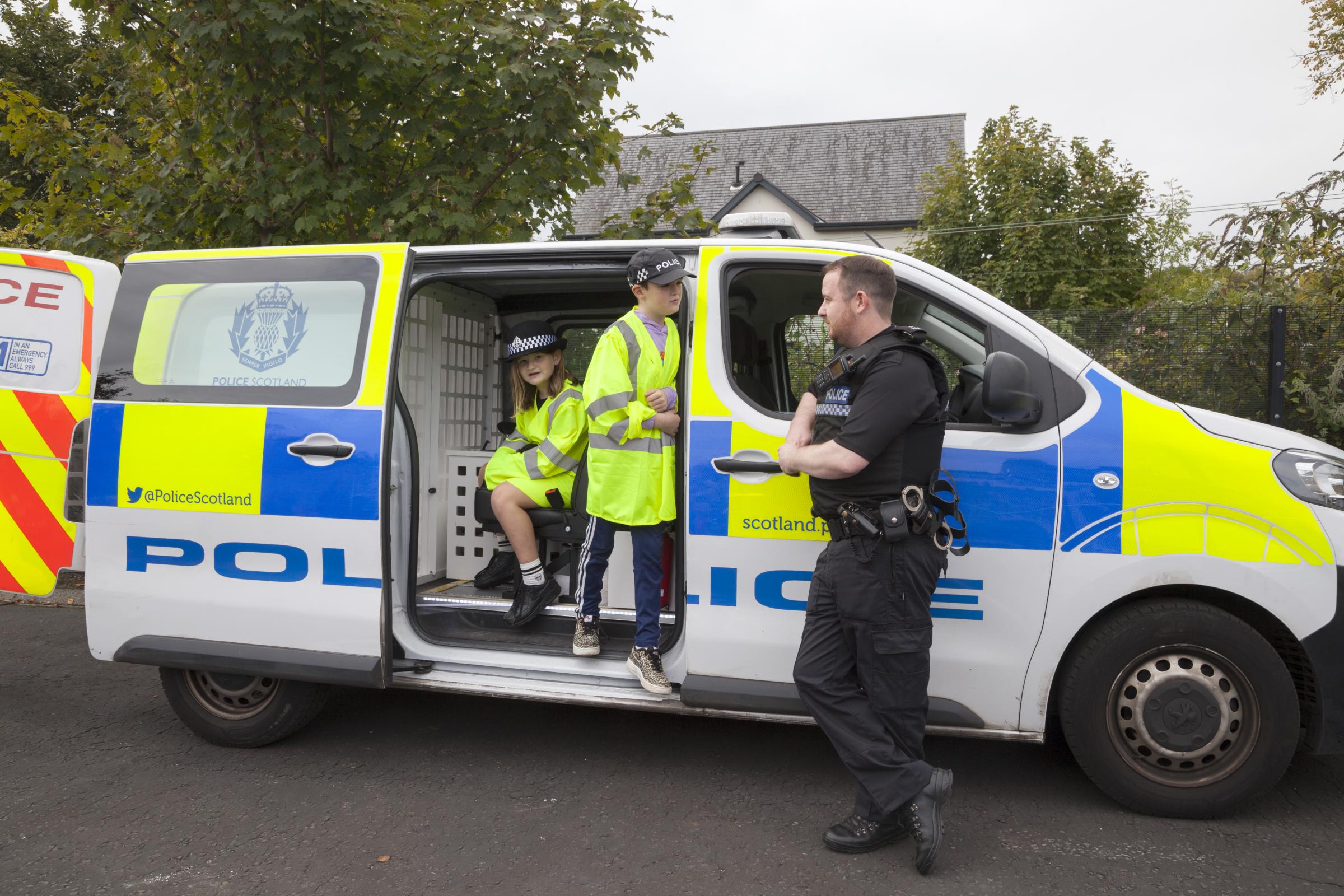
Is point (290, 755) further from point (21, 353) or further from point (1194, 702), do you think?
point (1194, 702)

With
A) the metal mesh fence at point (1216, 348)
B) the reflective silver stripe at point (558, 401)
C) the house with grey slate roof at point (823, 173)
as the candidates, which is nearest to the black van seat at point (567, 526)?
the reflective silver stripe at point (558, 401)

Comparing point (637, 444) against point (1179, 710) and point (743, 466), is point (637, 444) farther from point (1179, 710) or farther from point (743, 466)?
point (1179, 710)

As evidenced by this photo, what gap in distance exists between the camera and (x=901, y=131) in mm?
33719

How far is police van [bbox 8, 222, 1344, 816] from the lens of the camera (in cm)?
318

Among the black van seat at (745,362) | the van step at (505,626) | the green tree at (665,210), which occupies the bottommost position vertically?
the van step at (505,626)

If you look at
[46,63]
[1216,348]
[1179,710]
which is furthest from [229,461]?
[46,63]

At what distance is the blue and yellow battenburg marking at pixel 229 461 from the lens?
Answer: 3748 millimetres

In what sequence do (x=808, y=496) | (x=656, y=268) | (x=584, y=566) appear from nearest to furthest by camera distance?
(x=808, y=496), (x=656, y=268), (x=584, y=566)

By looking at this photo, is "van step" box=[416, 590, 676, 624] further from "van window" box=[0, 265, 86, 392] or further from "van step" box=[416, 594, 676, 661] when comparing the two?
"van window" box=[0, 265, 86, 392]

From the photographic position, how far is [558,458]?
4.64 metres

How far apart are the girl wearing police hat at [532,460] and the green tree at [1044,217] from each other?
11750mm

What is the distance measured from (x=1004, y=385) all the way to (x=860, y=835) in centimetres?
153

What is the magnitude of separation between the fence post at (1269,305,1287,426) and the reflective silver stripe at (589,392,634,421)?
534cm

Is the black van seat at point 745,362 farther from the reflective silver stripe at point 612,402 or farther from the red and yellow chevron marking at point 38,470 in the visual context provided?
the red and yellow chevron marking at point 38,470
